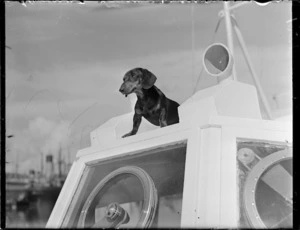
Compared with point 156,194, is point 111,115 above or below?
above

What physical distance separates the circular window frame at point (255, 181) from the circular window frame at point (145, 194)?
0.28 meters

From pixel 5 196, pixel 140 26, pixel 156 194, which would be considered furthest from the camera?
pixel 140 26

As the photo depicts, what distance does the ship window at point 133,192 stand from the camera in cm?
126

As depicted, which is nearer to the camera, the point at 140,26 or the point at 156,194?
the point at 156,194

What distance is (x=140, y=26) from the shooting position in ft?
4.95

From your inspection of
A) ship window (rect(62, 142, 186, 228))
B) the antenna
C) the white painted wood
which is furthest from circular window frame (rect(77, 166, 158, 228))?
the antenna

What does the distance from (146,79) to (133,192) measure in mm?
408

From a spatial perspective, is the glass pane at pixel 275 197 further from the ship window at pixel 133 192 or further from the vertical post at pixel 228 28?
the vertical post at pixel 228 28

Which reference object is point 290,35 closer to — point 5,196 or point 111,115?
point 111,115

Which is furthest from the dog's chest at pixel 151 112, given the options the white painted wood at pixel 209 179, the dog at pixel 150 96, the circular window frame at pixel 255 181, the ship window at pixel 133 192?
the circular window frame at pixel 255 181

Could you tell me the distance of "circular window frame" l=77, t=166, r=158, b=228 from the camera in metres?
1.26

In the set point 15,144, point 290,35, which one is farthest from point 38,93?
point 290,35

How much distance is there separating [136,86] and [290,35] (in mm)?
555

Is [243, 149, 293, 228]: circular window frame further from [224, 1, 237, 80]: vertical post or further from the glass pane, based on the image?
[224, 1, 237, 80]: vertical post
